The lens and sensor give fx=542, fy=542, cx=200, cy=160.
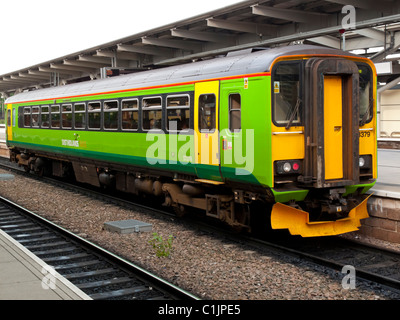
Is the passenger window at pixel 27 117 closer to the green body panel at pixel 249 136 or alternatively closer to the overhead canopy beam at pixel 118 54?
the overhead canopy beam at pixel 118 54

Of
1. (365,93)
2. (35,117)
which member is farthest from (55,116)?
(365,93)

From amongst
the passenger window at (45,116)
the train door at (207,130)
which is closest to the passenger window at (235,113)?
the train door at (207,130)

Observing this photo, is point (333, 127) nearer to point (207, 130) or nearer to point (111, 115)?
point (207, 130)

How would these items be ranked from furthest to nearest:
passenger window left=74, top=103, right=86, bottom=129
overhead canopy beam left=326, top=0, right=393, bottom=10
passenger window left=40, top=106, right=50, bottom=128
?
1. passenger window left=40, top=106, right=50, bottom=128
2. passenger window left=74, top=103, right=86, bottom=129
3. overhead canopy beam left=326, top=0, right=393, bottom=10

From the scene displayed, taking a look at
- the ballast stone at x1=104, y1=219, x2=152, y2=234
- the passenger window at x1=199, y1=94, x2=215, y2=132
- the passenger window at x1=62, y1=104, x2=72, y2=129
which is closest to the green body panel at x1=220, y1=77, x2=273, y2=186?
the passenger window at x1=199, y1=94, x2=215, y2=132

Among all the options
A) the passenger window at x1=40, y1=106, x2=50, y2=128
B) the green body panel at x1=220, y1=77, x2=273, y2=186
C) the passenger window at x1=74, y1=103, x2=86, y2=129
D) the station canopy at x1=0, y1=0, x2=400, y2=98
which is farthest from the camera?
the passenger window at x1=40, y1=106, x2=50, y2=128

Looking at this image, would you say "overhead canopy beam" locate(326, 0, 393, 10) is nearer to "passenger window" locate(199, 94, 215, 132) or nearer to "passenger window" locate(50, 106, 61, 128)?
"passenger window" locate(199, 94, 215, 132)

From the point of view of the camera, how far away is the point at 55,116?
16.8 m

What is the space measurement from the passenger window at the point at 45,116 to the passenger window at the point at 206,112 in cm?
913

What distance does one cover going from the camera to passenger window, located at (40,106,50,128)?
57.5 ft

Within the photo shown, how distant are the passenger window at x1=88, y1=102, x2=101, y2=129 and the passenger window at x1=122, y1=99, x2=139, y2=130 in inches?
57.0

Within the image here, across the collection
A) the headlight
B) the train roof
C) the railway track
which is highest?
the train roof

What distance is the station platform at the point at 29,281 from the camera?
586 cm

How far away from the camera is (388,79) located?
26.7 m
